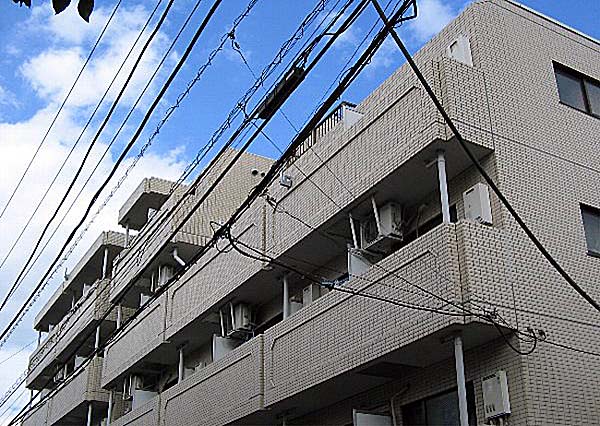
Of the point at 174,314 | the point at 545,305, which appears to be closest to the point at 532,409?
the point at 545,305

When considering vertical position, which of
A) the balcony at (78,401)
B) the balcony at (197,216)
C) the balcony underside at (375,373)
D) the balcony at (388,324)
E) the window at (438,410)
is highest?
the balcony at (197,216)

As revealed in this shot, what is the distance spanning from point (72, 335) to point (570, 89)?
2003 centimetres

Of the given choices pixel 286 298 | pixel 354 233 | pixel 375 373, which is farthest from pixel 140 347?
pixel 375 373

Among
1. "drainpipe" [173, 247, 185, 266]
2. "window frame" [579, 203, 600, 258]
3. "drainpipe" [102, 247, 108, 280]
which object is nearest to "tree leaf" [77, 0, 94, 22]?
"window frame" [579, 203, 600, 258]

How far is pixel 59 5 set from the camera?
12.9 feet

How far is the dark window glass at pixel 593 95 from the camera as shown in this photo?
14.8 metres

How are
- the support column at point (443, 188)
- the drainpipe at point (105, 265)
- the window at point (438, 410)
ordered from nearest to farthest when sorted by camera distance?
the window at point (438, 410), the support column at point (443, 188), the drainpipe at point (105, 265)

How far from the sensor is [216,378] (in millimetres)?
17516

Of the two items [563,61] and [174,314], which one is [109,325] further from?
[563,61]

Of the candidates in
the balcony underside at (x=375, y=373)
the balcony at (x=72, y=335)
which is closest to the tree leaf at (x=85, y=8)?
the balcony underside at (x=375, y=373)

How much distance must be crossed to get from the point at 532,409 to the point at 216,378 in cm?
833

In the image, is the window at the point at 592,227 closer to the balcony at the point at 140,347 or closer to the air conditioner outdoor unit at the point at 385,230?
the air conditioner outdoor unit at the point at 385,230

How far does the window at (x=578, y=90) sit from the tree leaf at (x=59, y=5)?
11822 millimetres

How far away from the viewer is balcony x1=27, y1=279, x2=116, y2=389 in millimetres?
27062
